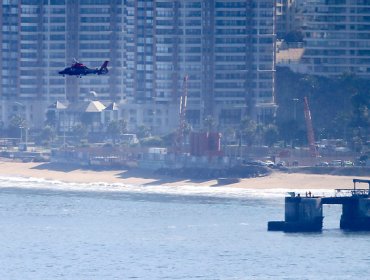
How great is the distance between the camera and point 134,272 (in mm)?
173250

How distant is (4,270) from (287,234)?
35110mm

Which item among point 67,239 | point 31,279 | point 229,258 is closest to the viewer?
point 31,279

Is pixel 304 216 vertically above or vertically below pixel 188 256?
above

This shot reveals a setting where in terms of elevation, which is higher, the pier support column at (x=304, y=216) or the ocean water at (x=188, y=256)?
the pier support column at (x=304, y=216)

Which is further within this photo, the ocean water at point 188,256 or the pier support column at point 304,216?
the pier support column at point 304,216

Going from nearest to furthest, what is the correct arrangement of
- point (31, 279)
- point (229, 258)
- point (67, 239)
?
point (31, 279)
point (229, 258)
point (67, 239)

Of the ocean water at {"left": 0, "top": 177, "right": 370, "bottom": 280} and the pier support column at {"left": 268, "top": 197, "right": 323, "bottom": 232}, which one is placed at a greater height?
the pier support column at {"left": 268, "top": 197, "right": 323, "bottom": 232}

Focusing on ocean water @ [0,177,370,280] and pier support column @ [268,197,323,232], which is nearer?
ocean water @ [0,177,370,280]

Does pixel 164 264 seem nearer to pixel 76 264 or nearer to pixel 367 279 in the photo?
pixel 76 264

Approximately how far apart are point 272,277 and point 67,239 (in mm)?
32674

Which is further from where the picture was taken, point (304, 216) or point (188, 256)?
point (304, 216)

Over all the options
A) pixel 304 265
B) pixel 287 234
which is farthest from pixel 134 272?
pixel 287 234

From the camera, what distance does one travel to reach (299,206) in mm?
197875

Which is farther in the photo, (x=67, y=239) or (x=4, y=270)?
(x=67, y=239)
